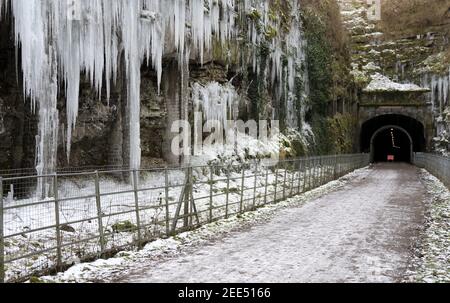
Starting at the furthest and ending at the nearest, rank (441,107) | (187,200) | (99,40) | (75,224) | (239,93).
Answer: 1. (441,107)
2. (239,93)
3. (99,40)
4. (187,200)
5. (75,224)

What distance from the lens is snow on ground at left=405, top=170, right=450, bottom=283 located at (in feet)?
22.0

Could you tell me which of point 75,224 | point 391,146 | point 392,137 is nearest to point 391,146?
point 391,146

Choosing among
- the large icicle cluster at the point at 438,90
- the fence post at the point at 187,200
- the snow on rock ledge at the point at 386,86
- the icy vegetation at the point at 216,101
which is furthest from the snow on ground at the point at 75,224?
the snow on rock ledge at the point at 386,86

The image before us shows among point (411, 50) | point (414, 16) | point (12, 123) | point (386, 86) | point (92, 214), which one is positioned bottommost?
point (92, 214)

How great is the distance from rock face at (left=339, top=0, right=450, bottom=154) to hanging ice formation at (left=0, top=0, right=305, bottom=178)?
26.4 metres

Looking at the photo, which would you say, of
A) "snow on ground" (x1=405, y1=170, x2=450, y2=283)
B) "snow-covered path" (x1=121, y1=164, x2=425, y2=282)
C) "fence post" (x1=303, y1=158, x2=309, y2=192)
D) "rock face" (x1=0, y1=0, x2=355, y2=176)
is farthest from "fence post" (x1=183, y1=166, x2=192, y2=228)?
"fence post" (x1=303, y1=158, x2=309, y2=192)

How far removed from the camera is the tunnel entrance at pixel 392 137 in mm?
49844

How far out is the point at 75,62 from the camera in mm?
12906

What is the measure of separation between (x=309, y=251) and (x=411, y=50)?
41776 millimetres

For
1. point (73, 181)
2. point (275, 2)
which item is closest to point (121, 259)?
point (73, 181)

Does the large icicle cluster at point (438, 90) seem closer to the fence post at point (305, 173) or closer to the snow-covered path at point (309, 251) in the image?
the fence post at point (305, 173)

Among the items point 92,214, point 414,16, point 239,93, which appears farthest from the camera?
point 414,16

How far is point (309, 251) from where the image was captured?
27.1 feet

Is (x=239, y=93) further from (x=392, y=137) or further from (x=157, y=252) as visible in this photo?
(x=392, y=137)
